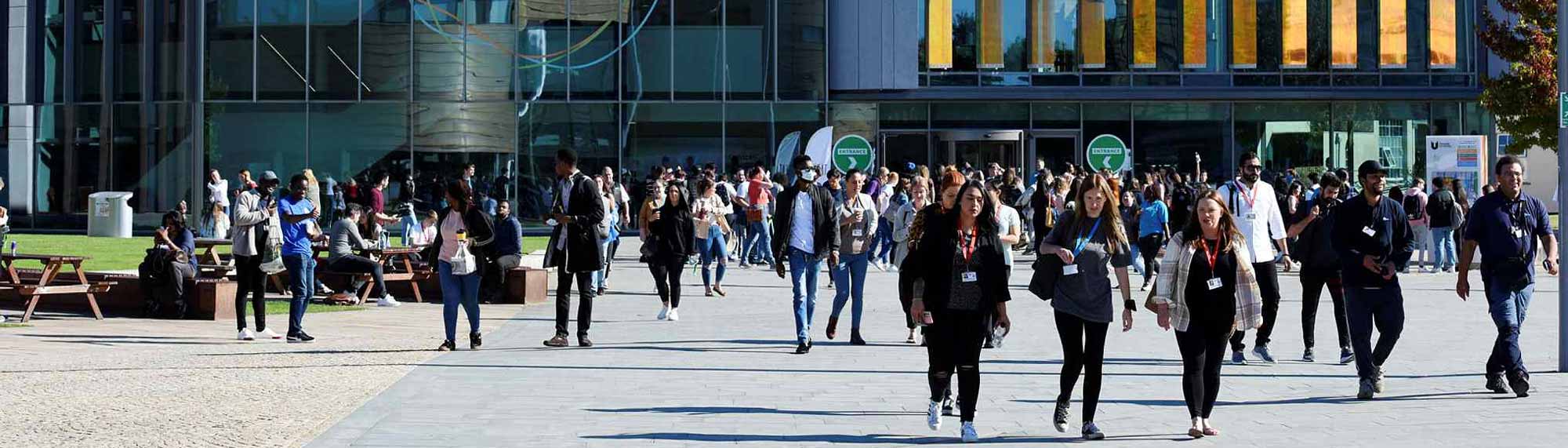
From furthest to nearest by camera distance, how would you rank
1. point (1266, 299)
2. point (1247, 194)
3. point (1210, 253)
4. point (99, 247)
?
point (99, 247) < point (1247, 194) < point (1266, 299) < point (1210, 253)

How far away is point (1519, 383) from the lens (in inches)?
412

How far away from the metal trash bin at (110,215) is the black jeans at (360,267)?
19.0 meters

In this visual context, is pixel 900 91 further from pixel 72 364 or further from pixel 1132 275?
Answer: pixel 72 364

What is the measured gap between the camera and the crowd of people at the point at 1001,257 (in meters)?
8.80

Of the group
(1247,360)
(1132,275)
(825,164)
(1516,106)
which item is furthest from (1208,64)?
(1247,360)

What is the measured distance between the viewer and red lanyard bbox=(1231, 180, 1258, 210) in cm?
1362

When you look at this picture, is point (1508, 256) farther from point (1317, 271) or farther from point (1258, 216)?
point (1258, 216)

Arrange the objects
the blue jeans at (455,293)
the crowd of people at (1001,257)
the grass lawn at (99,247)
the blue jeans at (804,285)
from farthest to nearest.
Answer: the grass lawn at (99,247), the blue jeans at (455,293), the blue jeans at (804,285), the crowd of people at (1001,257)

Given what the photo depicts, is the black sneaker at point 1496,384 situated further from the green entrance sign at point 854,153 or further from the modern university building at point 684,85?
the modern university building at point 684,85

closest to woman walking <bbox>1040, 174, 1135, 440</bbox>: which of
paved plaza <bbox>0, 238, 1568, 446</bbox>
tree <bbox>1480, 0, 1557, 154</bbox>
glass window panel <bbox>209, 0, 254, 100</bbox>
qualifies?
paved plaza <bbox>0, 238, 1568, 446</bbox>

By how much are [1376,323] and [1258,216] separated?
96.9 inches

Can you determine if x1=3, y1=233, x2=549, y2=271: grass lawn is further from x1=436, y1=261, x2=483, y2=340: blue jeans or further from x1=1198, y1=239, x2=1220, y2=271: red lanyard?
x1=1198, y1=239, x2=1220, y2=271: red lanyard

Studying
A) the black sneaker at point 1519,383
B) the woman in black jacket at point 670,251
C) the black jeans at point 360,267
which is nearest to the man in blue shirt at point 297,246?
the woman in black jacket at point 670,251

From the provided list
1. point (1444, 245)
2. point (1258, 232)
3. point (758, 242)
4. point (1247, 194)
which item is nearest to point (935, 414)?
point (1258, 232)
